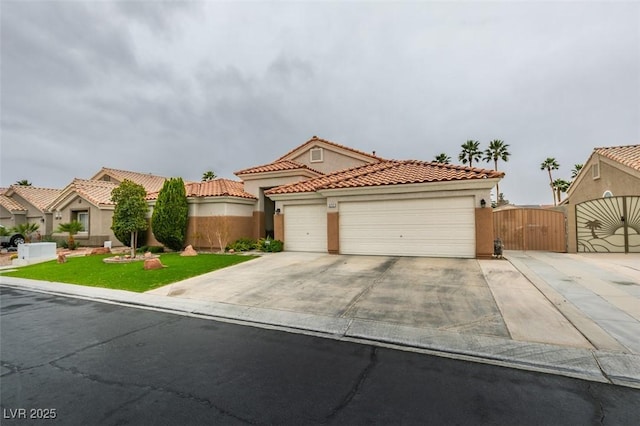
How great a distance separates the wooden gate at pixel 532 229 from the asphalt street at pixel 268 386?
14713 mm

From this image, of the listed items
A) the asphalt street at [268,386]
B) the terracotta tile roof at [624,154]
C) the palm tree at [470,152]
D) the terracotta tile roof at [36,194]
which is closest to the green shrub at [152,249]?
the asphalt street at [268,386]

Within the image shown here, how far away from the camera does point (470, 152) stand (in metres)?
39.8

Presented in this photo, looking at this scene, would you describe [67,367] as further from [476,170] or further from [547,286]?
[476,170]

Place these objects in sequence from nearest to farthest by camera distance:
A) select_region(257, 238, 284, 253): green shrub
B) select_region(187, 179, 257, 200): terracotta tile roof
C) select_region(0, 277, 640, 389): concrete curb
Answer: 1. select_region(0, 277, 640, 389): concrete curb
2. select_region(257, 238, 284, 253): green shrub
3. select_region(187, 179, 257, 200): terracotta tile roof

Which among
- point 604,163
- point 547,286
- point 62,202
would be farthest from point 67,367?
point 62,202

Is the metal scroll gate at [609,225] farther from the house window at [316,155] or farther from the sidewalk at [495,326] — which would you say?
the house window at [316,155]

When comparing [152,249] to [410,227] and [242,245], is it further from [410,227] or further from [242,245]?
[410,227]

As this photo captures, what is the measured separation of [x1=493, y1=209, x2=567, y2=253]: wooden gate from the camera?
50.3 ft

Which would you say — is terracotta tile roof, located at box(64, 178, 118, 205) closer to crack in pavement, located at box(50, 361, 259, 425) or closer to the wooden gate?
crack in pavement, located at box(50, 361, 259, 425)

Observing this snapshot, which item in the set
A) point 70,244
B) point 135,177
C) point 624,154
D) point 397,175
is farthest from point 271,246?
point 135,177

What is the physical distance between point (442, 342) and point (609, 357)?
A: 2.22m

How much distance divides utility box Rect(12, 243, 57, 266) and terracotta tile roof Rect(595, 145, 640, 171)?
3216 centimetres

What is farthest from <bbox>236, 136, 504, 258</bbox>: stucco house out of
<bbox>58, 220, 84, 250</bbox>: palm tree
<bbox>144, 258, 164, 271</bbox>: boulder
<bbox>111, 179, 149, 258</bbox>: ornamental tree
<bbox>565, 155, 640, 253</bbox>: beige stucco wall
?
<bbox>58, 220, 84, 250</bbox>: palm tree

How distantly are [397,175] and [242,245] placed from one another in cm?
983
